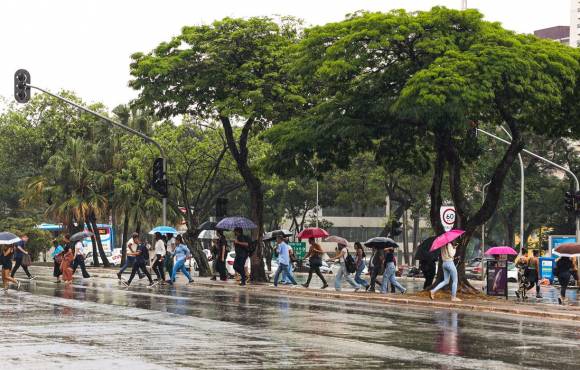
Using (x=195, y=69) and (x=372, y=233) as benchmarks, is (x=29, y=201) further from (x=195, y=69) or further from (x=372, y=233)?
(x=372, y=233)

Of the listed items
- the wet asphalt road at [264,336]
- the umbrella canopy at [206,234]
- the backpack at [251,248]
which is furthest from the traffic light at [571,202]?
the umbrella canopy at [206,234]

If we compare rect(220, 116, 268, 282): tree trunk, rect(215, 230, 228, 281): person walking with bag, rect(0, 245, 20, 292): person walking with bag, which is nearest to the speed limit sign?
rect(220, 116, 268, 282): tree trunk

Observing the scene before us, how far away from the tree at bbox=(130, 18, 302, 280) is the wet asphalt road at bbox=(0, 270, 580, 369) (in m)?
11.7

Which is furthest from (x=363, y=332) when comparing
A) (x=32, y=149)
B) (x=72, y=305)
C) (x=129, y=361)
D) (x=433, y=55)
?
(x=32, y=149)

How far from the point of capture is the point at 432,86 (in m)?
26.1

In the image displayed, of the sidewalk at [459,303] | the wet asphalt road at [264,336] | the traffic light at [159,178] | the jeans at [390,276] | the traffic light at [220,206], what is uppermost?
the traffic light at [159,178]

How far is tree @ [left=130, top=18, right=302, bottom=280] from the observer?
1416 inches

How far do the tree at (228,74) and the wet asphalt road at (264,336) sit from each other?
11.7 metres

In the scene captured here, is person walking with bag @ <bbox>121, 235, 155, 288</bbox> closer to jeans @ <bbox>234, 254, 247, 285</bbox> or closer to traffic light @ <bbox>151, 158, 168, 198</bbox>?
jeans @ <bbox>234, 254, 247, 285</bbox>

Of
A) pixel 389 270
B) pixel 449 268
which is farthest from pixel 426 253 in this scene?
pixel 449 268

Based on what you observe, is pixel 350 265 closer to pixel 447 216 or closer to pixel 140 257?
pixel 447 216

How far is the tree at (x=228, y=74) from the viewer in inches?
1416

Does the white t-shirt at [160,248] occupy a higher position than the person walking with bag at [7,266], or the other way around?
the white t-shirt at [160,248]

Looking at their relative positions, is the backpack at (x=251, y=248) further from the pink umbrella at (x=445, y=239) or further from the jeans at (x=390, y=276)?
the pink umbrella at (x=445, y=239)
